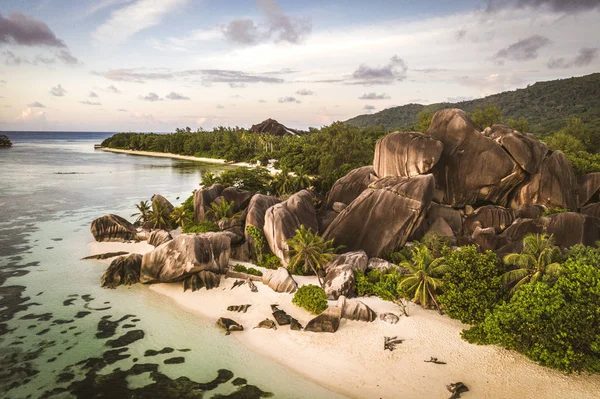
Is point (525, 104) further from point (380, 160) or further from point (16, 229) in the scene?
point (16, 229)

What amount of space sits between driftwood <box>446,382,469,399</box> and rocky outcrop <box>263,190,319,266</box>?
15.3 metres

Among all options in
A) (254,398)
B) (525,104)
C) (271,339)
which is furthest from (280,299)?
(525,104)

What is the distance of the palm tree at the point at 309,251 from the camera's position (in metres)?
28.1

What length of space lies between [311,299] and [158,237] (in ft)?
66.9

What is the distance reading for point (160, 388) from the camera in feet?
57.0

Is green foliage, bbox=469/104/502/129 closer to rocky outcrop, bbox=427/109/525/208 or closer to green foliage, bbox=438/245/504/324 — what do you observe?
rocky outcrop, bbox=427/109/525/208

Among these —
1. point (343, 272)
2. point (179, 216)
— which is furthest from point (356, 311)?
point (179, 216)

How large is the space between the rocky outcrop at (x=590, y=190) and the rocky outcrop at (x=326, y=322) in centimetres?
3035

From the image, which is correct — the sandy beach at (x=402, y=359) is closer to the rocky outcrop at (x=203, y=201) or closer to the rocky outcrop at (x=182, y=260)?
the rocky outcrop at (x=182, y=260)

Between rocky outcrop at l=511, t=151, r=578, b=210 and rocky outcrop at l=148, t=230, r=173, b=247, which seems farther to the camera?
rocky outcrop at l=148, t=230, r=173, b=247

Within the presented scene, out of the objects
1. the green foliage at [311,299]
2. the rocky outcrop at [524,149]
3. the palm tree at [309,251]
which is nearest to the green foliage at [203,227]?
the palm tree at [309,251]

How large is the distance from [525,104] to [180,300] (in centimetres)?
15688

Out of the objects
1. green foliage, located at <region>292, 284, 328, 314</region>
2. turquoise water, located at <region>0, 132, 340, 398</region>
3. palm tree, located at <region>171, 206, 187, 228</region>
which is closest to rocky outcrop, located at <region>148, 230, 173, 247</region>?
palm tree, located at <region>171, 206, 187, 228</region>

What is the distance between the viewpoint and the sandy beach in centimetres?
1670
